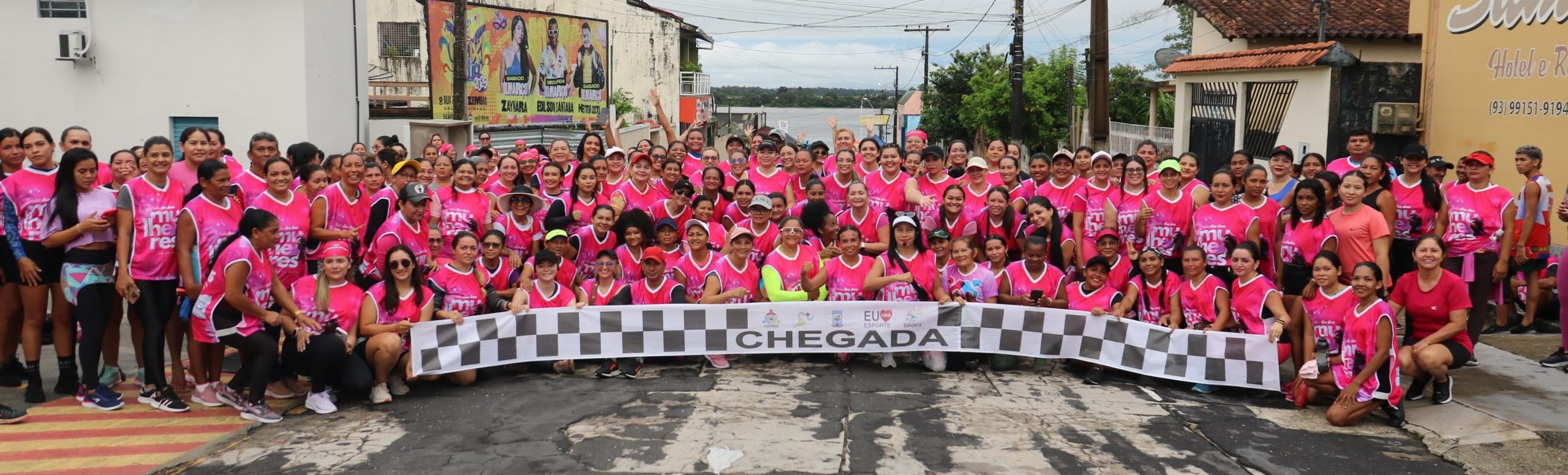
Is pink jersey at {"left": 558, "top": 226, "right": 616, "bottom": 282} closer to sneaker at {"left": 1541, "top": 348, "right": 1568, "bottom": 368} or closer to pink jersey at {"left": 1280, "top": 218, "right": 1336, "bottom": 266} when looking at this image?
pink jersey at {"left": 1280, "top": 218, "right": 1336, "bottom": 266}

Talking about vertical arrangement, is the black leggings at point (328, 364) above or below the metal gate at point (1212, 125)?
below

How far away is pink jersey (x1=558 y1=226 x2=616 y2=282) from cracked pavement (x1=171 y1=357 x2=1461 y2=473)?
110 cm

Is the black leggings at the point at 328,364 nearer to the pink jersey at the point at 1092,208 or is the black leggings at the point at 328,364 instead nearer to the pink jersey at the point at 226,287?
the pink jersey at the point at 226,287

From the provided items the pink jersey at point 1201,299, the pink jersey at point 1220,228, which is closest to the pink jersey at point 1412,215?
the pink jersey at point 1220,228

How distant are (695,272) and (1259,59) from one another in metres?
11.7

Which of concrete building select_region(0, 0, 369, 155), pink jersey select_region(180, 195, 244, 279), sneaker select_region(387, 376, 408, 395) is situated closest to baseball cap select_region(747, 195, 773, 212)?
sneaker select_region(387, 376, 408, 395)

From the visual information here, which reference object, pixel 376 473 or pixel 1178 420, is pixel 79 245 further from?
pixel 1178 420

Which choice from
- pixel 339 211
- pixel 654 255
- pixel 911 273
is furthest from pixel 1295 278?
pixel 339 211

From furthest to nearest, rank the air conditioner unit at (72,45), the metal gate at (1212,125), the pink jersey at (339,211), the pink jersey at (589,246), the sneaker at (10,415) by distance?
the metal gate at (1212,125), the air conditioner unit at (72,45), the pink jersey at (589,246), the pink jersey at (339,211), the sneaker at (10,415)

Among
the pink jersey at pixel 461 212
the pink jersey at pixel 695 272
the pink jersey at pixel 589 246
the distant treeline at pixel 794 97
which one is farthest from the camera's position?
the distant treeline at pixel 794 97

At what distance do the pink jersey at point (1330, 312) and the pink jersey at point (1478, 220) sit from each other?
1879mm

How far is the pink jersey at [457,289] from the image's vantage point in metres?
7.48

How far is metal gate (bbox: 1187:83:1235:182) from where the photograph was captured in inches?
711

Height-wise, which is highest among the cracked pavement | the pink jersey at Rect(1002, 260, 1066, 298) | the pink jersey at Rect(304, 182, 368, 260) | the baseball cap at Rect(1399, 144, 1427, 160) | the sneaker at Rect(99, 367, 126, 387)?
the baseball cap at Rect(1399, 144, 1427, 160)
